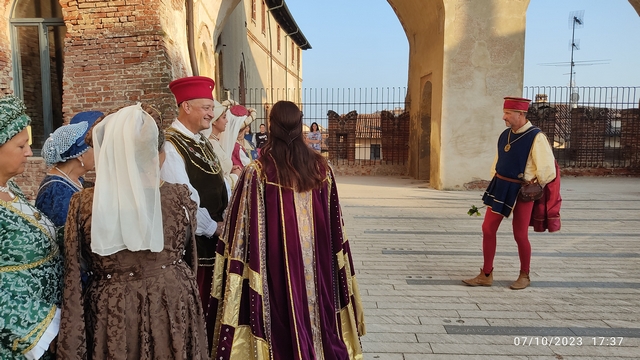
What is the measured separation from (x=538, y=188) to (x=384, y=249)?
7.05 feet

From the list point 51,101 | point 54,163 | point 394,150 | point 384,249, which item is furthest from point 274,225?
point 394,150

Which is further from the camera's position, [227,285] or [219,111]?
[219,111]

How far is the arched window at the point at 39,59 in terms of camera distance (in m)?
7.66

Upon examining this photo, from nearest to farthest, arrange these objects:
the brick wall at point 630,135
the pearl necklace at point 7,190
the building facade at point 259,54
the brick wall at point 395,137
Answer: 1. the pearl necklace at point 7,190
2. the building facade at point 259,54
3. the brick wall at point 630,135
4. the brick wall at point 395,137

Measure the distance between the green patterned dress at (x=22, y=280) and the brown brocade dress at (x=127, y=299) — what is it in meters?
0.08

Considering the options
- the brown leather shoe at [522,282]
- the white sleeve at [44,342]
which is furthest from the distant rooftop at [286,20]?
the white sleeve at [44,342]

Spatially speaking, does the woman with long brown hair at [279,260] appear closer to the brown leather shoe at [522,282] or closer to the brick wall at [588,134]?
the brown leather shoe at [522,282]

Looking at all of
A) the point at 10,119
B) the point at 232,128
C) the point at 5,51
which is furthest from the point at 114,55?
the point at 10,119

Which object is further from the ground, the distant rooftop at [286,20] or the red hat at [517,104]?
the distant rooftop at [286,20]

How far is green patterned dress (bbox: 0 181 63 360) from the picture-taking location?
1.54 meters

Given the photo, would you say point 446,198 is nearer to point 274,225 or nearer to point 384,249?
point 384,249

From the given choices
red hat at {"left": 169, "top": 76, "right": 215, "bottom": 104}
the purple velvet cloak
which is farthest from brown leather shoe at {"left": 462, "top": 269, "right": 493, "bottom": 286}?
red hat at {"left": 169, "top": 76, "right": 215, "bottom": 104}

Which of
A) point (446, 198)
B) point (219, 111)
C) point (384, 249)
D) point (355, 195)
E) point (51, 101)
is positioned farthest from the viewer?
point (355, 195)

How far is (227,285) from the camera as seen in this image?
2.36 m
